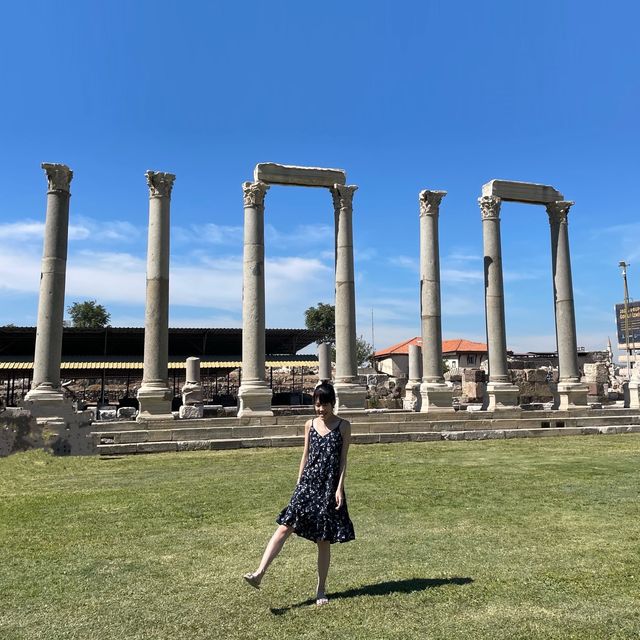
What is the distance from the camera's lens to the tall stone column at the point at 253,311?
73.8 ft

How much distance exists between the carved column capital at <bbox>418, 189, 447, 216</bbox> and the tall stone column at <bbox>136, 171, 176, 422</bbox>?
10.5 m

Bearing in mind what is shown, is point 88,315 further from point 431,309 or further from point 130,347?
point 431,309

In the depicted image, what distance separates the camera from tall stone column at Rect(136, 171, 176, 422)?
2186 centimetres

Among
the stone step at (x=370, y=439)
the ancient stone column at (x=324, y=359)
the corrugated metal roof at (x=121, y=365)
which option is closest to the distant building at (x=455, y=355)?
the corrugated metal roof at (x=121, y=365)

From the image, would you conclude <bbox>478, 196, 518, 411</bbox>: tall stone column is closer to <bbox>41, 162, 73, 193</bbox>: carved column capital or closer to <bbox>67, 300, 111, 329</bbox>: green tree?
<bbox>41, 162, 73, 193</bbox>: carved column capital

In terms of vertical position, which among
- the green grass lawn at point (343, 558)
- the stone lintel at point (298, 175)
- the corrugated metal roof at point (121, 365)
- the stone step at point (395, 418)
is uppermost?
the stone lintel at point (298, 175)

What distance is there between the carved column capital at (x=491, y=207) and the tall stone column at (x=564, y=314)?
2945 millimetres

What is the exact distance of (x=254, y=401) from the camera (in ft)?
73.8

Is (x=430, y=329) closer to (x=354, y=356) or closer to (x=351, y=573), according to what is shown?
(x=354, y=356)

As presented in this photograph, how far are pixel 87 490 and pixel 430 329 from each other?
54.0 ft

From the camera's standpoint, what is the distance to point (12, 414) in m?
17.0

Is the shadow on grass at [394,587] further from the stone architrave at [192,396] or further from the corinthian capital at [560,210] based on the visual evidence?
the corinthian capital at [560,210]

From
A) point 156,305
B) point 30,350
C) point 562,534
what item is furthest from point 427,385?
point 30,350

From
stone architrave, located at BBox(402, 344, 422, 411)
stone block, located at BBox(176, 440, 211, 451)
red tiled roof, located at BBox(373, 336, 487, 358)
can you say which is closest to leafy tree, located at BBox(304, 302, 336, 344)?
red tiled roof, located at BBox(373, 336, 487, 358)
